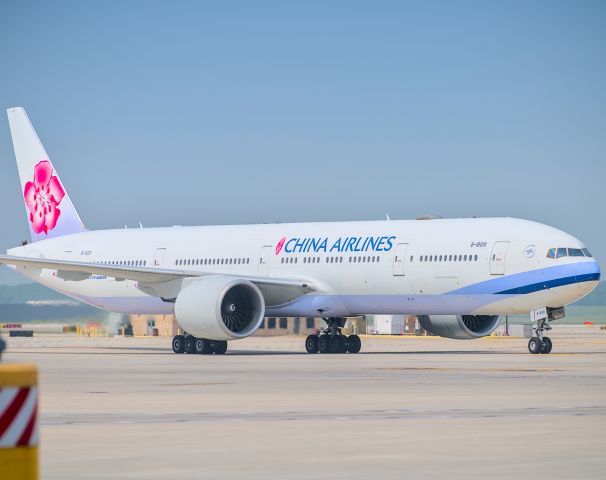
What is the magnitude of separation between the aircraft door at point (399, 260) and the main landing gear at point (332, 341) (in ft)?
13.5

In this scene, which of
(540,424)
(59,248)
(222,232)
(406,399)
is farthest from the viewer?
(59,248)

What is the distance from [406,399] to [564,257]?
21.8 meters

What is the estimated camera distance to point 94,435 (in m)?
15.7

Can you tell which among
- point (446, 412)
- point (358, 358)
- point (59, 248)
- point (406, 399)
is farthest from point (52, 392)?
point (59, 248)

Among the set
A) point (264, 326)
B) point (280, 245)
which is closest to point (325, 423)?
point (280, 245)

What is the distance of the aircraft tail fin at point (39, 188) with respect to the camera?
5875cm

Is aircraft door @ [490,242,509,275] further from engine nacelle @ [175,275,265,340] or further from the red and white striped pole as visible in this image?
the red and white striped pole

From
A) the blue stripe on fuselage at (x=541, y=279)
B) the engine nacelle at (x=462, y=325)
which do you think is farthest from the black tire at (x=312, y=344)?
the blue stripe on fuselage at (x=541, y=279)

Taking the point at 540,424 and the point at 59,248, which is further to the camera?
the point at 59,248

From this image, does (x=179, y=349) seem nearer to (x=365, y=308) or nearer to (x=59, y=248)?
(x=365, y=308)

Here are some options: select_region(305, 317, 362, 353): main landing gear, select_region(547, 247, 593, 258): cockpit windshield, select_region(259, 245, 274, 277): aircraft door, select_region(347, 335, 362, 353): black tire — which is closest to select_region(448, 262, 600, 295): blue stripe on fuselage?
select_region(547, 247, 593, 258): cockpit windshield

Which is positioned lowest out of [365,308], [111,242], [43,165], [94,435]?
[94,435]

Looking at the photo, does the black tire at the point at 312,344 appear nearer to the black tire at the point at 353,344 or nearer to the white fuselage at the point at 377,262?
the white fuselage at the point at 377,262

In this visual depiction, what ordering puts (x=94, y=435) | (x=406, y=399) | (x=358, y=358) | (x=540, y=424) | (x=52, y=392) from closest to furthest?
(x=94, y=435) < (x=540, y=424) < (x=406, y=399) < (x=52, y=392) < (x=358, y=358)
